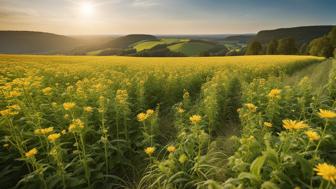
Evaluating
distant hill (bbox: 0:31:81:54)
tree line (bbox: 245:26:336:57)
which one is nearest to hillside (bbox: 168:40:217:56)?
tree line (bbox: 245:26:336:57)

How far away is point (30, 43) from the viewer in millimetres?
155250

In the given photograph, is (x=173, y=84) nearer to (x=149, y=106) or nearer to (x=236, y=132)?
(x=149, y=106)

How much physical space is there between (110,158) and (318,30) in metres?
170

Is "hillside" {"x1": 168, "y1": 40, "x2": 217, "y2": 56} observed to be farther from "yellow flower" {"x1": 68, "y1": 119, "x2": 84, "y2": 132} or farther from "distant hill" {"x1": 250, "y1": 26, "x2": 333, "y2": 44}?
"yellow flower" {"x1": 68, "y1": 119, "x2": 84, "y2": 132}

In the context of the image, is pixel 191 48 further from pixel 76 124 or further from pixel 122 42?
pixel 76 124

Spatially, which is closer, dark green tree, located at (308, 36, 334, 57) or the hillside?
dark green tree, located at (308, 36, 334, 57)

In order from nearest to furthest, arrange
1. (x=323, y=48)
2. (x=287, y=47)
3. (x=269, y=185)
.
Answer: (x=269, y=185)
(x=323, y=48)
(x=287, y=47)

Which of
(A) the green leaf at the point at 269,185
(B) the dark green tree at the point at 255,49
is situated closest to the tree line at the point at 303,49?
(B) the dark green tree at the point at 255,49

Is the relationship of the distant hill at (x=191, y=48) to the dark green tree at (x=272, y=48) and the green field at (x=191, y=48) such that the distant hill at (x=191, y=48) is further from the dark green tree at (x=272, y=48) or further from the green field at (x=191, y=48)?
the dark green tree at (x=272, y=48)

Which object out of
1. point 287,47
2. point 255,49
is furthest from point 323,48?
point 255,49

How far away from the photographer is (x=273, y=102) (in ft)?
14.5

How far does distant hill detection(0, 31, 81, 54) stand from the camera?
14361 cm

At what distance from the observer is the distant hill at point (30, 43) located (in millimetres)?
143613

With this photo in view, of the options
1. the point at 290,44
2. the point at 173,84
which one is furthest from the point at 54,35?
the point at 173,84
